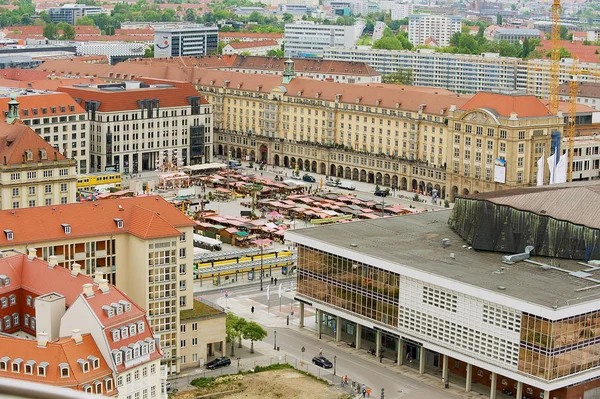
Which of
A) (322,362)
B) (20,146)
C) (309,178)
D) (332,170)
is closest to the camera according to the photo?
(322,362)

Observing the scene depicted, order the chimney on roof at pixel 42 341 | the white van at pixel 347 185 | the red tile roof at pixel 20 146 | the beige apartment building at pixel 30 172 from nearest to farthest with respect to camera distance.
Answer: the chimney on roof at pixel 42 341
the beige apartment building at pixel 30 172
the red tile roof at pixel 20 146
the white van at pixel 347 185

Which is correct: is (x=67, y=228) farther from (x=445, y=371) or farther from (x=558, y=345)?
(x=558, y=345)

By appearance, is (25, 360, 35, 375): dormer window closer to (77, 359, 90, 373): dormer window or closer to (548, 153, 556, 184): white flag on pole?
(77, 359, 90, 373): dormer window

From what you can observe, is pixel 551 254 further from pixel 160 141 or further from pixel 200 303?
pixel 160 141

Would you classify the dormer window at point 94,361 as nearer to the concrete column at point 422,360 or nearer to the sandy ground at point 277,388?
the sandy ground at point 277,388

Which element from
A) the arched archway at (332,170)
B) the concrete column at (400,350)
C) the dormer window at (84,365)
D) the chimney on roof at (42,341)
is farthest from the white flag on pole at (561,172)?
the chimney on roof at (42,341)

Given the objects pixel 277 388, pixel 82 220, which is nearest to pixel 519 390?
pixel 277 388
